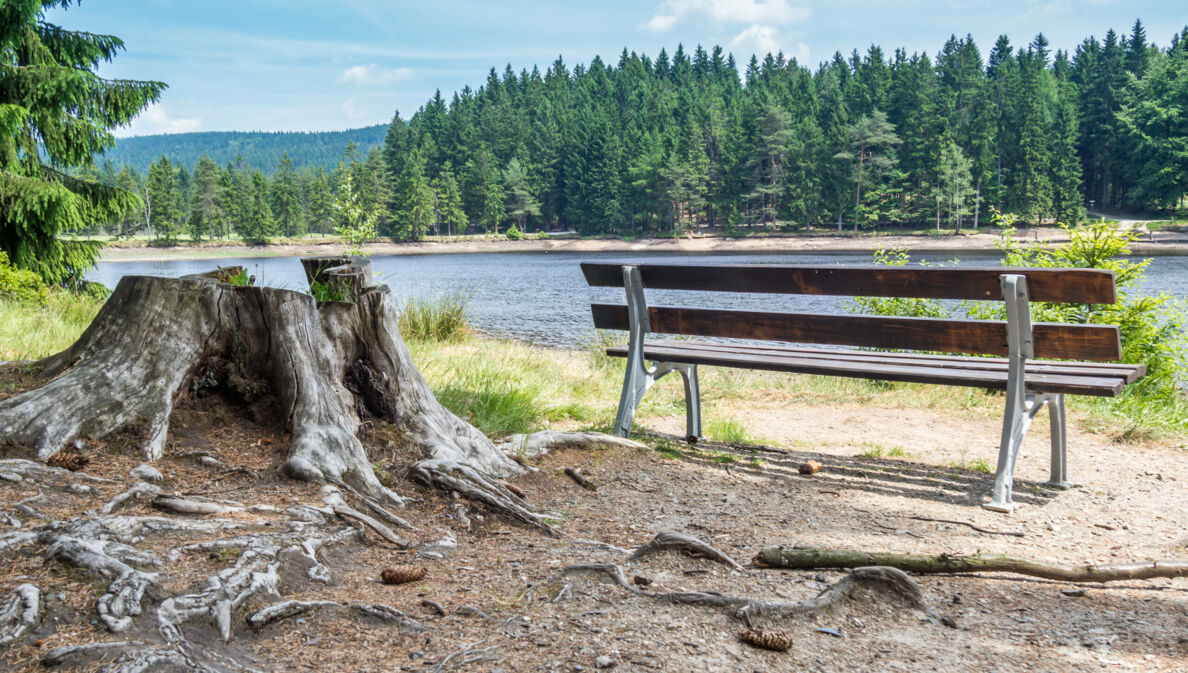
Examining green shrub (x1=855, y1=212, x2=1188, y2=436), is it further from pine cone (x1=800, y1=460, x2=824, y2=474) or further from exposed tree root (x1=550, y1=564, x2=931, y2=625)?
exposed tree root (x1=550, y1=564, x2=931, y2=625)

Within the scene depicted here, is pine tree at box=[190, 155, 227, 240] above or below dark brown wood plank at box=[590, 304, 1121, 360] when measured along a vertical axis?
above

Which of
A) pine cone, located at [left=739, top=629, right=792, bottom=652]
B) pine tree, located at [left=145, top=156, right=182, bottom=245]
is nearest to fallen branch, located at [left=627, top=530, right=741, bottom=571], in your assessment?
pine cone, located at [left=739, top=629, right=792, bottom=652]

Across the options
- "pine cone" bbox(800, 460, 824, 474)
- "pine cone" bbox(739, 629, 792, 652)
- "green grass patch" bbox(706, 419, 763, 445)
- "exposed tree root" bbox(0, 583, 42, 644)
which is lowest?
"green grass patch" bbox(706, 419, 763, 445)

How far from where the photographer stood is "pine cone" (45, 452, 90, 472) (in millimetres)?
2887

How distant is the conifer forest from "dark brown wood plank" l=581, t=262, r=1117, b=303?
6714 centimetres

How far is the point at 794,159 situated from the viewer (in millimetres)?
76188

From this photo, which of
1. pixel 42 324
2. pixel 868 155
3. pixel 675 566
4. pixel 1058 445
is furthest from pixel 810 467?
pixel 868 155

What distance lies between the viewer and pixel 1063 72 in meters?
93.5

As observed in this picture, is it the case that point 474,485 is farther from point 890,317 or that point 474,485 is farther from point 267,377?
point 890,317

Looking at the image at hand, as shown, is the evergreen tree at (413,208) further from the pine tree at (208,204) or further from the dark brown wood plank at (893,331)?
the dark brown wood plank at (893,331)

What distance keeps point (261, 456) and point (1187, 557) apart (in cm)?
364

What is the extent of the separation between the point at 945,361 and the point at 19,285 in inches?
427

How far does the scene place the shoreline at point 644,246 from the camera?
5975 centimetres

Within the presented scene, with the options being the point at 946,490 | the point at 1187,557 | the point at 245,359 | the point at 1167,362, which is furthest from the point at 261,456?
the point at 1167,362
